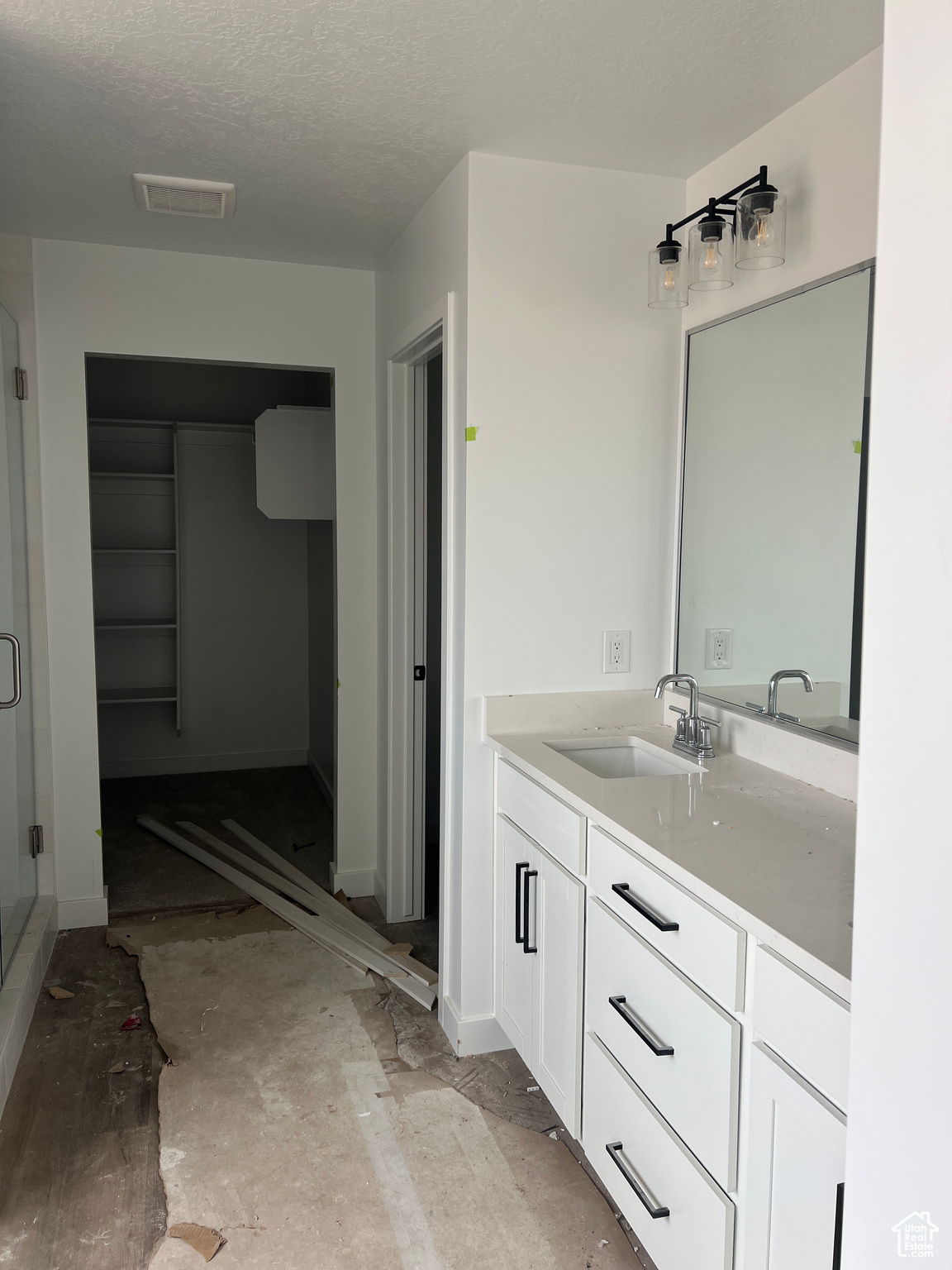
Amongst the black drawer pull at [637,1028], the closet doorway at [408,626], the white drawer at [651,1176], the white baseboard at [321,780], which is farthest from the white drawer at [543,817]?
the white baseboard at [321,780]

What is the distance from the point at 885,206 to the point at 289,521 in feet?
16.8

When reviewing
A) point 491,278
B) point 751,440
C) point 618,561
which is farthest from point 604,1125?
point 491,278

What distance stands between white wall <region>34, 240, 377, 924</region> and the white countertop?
1540 millimetres

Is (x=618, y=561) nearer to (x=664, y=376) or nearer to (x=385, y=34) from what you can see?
(x=664, y=376)

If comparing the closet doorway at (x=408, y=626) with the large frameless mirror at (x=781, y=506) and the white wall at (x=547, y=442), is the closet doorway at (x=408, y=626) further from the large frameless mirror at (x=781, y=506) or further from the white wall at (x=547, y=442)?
the large frameless mirror at (x=781, y=506)

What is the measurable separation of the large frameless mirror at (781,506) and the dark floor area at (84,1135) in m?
1.84

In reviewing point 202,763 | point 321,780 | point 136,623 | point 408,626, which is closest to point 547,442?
point 408,626

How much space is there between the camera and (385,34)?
179 centimetres

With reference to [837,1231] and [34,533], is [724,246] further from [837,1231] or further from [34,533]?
[34,533]

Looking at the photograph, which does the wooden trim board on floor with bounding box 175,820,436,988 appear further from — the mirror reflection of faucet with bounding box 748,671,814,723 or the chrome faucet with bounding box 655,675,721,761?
the mirror reflection of faucet with bounding box 748,671,814,723

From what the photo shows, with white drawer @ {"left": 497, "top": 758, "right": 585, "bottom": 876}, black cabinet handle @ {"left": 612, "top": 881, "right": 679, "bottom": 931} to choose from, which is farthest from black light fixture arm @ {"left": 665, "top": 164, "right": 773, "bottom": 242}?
black cabinet handle @ {"left": 612, "top": 881, "right": 679, "bottom": 931}

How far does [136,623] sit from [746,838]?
4.42 m

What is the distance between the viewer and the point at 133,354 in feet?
10.6

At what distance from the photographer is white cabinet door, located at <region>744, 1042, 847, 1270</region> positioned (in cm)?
117
